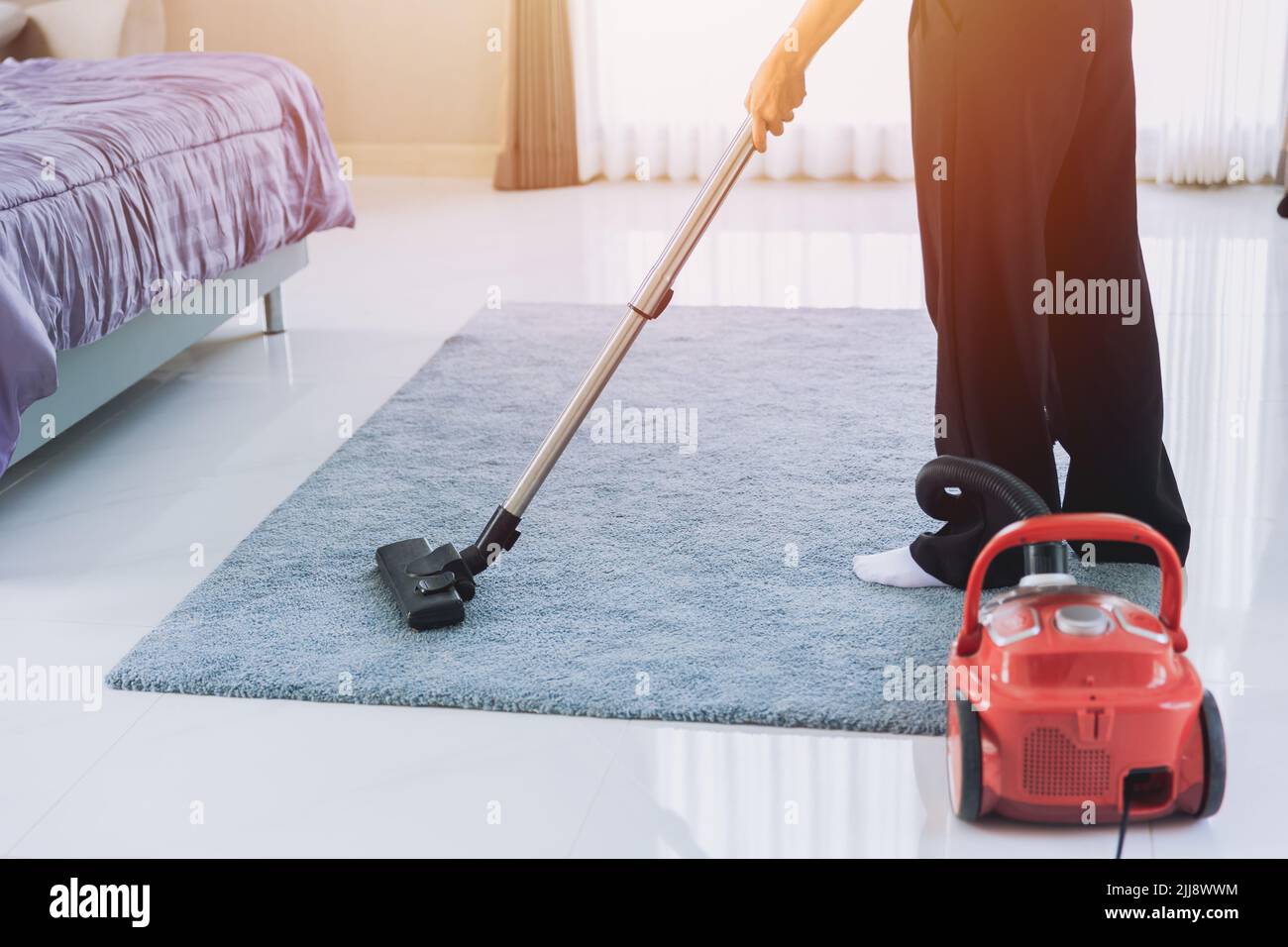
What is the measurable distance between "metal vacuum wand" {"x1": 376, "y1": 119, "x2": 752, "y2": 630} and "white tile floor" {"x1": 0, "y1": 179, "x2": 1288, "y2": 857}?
204 mm

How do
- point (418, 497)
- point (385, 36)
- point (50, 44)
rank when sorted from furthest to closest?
point (385, 36) → point (50, 44) → point (418, 497)

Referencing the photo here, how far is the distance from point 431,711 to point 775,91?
83cm

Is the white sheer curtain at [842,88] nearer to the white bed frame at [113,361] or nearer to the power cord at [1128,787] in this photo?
the white bed frame at [113,361]

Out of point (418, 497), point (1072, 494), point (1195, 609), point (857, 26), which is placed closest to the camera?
point (1195, 609)

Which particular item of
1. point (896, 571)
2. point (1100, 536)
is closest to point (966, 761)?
point (1100, 536)

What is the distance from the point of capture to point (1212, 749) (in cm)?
130

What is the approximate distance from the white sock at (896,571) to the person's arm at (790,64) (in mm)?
577

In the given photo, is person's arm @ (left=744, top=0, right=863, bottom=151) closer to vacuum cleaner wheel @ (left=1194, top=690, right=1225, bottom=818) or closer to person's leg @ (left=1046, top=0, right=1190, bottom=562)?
person's leg @ (left=1046, top=0, right=1190, bottom=562)

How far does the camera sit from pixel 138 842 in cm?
141

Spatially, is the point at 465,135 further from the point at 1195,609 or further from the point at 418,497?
the point at 1195,609

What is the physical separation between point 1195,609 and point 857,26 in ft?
9.94
